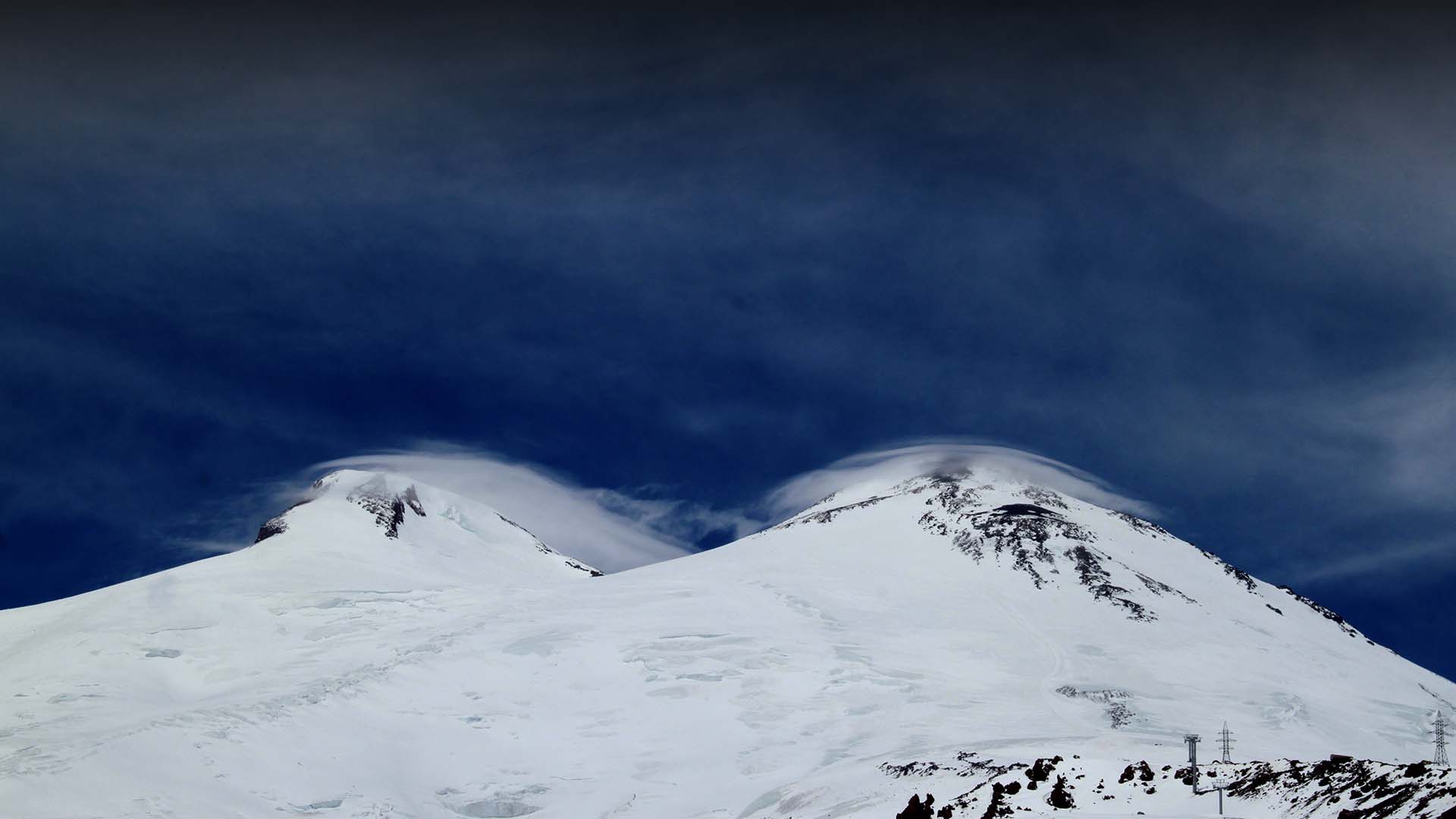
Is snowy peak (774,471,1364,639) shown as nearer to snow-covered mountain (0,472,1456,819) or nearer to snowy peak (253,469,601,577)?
snow-covered mountain (0,472,1456,819)

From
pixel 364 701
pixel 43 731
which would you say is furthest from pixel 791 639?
pixel 43 731

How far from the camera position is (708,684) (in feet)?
258

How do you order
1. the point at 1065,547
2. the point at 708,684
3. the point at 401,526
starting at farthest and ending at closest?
the point at 401,526 → the point at 1065,547 → the point at 708,684

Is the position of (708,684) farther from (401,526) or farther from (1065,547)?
(401,526)

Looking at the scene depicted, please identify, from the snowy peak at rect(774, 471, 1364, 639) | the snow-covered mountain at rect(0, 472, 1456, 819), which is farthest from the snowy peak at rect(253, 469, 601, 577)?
the snowy peak at rect(774, 471, 1364, 639)

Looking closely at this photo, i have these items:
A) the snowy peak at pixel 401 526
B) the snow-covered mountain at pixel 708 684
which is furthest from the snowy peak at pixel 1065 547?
the snowy peak at pixel 401 526

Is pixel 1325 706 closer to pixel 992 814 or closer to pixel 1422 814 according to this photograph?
pixel 992 814

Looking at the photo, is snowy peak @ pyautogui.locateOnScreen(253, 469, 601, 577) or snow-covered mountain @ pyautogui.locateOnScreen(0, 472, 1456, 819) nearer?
snow-covered mountain @ pyautogui.locateOnScreen(0, 472, 1456, 819)

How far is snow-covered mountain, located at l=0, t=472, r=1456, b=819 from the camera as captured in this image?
46562 mm

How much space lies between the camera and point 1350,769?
2936 cm

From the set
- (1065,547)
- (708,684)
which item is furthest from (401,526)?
(1065,547)

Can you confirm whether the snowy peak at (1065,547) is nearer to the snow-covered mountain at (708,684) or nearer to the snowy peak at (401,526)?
the snow-covered mountain at (708,684)

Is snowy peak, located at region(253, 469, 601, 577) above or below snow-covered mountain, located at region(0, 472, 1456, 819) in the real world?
above

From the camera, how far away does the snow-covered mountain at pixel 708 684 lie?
1833 inches
